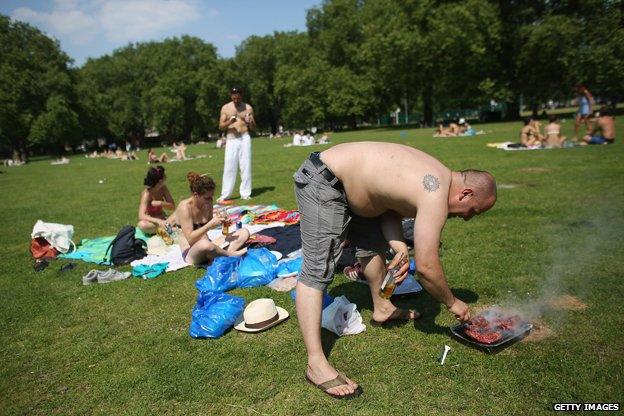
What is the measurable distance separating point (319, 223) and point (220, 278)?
257 cm

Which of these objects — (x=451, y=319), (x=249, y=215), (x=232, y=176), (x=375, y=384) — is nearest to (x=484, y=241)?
(x=451, y=319)

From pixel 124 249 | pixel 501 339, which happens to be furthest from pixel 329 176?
pixel 124 249

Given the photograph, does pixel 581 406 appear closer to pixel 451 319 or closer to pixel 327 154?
pixel 451 319

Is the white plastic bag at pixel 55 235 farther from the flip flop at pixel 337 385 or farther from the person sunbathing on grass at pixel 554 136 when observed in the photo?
the person sunbathing on grass at pixel 554 136

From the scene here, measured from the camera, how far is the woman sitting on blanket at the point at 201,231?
20.3ft

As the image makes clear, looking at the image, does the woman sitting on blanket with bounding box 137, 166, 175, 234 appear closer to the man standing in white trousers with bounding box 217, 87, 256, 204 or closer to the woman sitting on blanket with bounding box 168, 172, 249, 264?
the woman sitting on blanket with bounding box 168, 172, 249, 264

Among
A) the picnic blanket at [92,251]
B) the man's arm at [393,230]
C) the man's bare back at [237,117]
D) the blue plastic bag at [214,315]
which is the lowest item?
the blue plastic bag at [214,315]

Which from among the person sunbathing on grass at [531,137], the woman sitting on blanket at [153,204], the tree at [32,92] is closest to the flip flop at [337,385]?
the woman sitting on blanket at [153,204]

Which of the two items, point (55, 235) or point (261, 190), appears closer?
point (55, 235)

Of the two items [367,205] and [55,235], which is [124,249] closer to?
[55,235]

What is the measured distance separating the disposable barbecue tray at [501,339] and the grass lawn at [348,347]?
70 mm

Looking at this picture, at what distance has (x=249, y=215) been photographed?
29.2 ft

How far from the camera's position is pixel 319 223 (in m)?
3.39

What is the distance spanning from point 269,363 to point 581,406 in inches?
95.6
